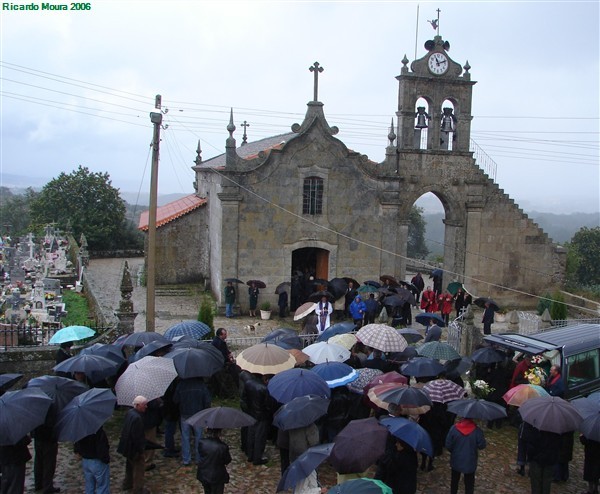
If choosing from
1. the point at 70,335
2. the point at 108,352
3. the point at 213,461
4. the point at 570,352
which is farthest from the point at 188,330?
the point at 570,352

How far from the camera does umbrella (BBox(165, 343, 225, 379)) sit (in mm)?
11016

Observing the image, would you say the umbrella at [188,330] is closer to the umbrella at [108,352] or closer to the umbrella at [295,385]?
the umbrella at [108,352]

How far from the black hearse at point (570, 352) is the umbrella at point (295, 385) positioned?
5599mm

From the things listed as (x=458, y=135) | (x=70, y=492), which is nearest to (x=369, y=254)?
(x=458, y=135)

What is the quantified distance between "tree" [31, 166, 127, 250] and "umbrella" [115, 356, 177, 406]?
34.5m

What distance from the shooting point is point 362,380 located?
12.1m

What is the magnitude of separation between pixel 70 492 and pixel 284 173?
1694 cm

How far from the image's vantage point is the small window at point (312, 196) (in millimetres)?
25906

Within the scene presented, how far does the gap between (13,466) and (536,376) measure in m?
10.3

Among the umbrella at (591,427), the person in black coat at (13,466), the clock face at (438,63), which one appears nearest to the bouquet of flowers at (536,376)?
the umbrella at (591,427)

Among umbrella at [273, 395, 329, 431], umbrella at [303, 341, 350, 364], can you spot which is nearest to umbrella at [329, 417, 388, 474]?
umbrella at [273, 395, 329, 431]

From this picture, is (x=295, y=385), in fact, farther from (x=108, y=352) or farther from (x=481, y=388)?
(x=481, y=388)

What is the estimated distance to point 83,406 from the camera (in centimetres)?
929

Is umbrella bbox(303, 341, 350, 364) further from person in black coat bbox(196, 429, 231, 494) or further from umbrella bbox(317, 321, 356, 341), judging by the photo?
person in black coat bbox(196, 429, 231, 494)
